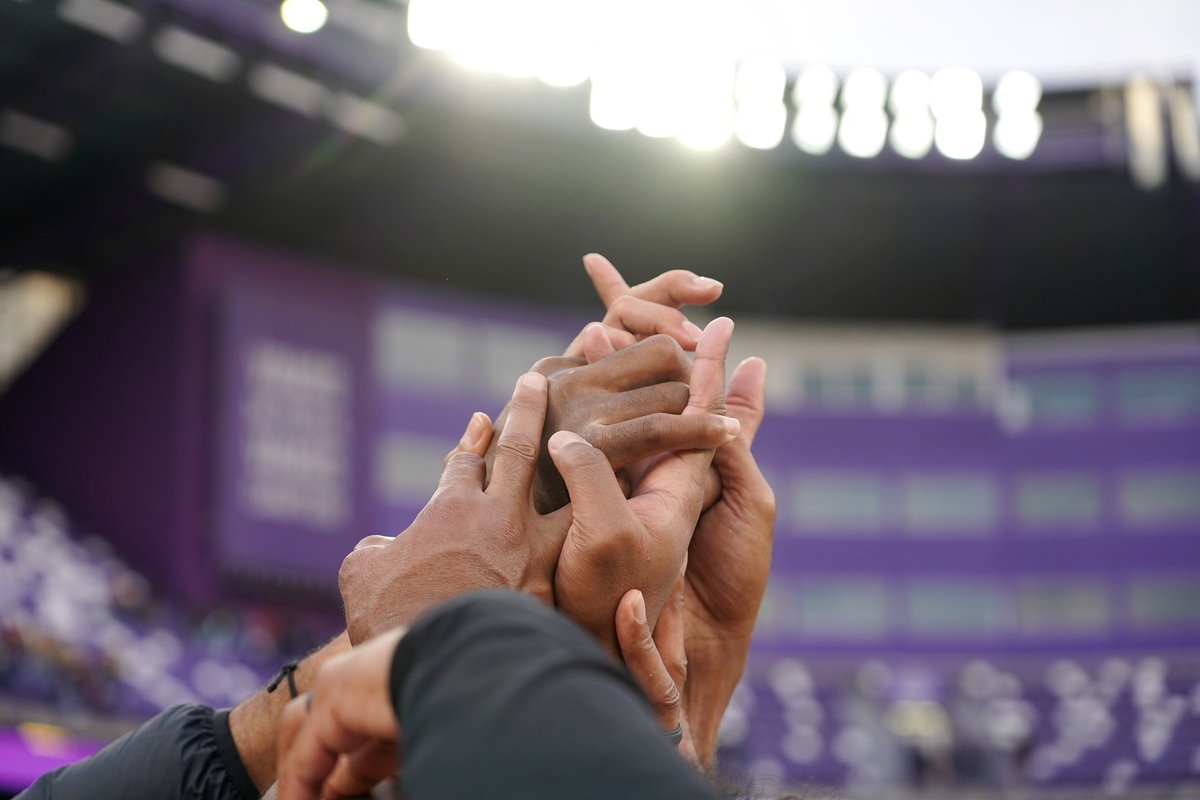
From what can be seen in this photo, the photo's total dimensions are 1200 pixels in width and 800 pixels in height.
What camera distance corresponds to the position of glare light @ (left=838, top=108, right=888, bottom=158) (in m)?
26.8

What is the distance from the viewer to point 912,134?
88.7ft

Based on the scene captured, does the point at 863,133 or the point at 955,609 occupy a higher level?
the point at 863,133

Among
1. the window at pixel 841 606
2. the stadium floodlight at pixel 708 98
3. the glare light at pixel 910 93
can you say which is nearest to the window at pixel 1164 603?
the window at pixel 841 606

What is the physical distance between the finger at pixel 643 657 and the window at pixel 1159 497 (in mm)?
31980

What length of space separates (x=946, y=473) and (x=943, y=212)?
735 cm

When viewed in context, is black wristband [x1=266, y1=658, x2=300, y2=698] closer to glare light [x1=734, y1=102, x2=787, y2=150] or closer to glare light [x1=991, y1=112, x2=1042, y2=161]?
glare light [x1=734, y1=102, x2=787, y2=150]

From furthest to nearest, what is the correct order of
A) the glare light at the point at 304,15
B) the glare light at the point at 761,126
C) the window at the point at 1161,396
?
the window at the point at 1161,396, the glare light at the point at 761,126, the glare light at the point at 304,15

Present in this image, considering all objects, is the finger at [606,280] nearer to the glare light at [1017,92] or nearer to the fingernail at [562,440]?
the fingernail at [562,440]

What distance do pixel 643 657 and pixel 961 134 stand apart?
28187 mm

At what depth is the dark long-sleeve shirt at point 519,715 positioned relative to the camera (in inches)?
26.5

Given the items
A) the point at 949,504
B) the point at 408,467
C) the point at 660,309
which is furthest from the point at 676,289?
the point at 949,504

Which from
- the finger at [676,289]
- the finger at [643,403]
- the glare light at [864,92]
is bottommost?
the finger at [643,403]

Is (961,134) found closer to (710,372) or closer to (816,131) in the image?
(816,131)

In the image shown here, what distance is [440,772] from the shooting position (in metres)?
0.71
